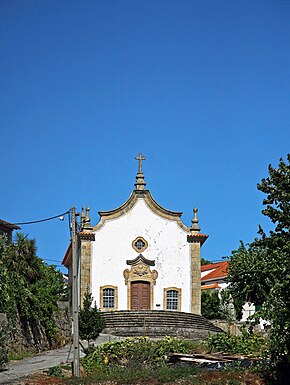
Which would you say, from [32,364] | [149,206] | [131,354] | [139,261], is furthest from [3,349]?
[149,206]

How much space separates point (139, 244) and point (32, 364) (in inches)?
714

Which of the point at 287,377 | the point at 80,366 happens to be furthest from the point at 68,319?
the point at 287,377

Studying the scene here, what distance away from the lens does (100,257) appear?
159 ft

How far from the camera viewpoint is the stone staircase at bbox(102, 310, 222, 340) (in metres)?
42.4

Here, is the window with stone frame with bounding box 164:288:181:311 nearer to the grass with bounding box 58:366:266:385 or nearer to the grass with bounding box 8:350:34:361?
the grass with bounding box 8:350:34:361

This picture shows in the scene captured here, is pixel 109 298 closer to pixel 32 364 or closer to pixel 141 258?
pixel 141 258

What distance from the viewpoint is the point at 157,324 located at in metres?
43.6

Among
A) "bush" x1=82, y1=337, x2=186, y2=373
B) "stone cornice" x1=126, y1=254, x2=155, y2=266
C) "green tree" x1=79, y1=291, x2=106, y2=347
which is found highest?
"stone cornice" x1=126, y1=254, x2=155, y2=266

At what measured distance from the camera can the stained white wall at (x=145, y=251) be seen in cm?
4822

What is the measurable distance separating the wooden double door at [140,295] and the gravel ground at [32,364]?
1016cm

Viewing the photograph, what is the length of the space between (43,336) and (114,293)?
9.62m

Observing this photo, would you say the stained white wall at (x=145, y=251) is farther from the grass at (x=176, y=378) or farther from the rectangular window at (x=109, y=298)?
the grass at (x=176, y=378)

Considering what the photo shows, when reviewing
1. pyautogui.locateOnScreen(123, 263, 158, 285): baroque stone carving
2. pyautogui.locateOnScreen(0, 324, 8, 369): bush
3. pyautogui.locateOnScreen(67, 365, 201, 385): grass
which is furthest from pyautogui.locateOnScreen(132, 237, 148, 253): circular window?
pyautogui.locateOnScreen(67, 365, 201, 385): grass

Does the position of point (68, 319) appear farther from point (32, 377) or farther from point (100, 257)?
point (32, 377)
